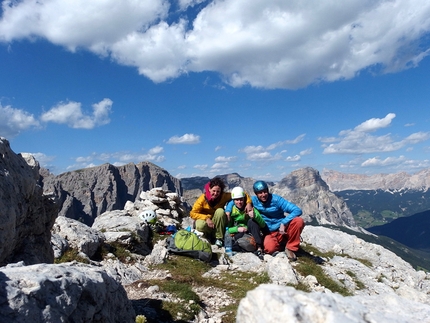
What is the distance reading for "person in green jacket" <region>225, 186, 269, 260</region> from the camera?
1541 centimetres

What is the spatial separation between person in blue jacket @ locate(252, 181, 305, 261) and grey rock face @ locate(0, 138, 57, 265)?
9.40 metres

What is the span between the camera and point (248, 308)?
3.81 m

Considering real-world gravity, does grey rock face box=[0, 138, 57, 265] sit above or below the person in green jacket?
above

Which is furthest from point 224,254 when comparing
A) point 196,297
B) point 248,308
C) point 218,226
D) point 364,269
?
point 248,308

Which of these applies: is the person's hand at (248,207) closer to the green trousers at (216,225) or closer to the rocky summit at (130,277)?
the green trousers at (216,225)

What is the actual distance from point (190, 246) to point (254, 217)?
348cm

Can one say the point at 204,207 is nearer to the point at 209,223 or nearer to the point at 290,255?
the point at 209,223

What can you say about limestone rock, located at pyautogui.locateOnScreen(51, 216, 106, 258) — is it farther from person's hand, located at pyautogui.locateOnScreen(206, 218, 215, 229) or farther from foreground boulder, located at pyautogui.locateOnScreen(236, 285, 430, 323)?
foreground boulder, located at pyautogui.locateOnScreen(236, 285, 430, 323)

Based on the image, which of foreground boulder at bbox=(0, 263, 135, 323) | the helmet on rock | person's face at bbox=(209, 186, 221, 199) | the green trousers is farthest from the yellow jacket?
foreground boulder at bbox=(0, 263, 135, 323)

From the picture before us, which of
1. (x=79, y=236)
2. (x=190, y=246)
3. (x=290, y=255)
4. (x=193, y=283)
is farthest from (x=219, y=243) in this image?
(x=79, y=236)

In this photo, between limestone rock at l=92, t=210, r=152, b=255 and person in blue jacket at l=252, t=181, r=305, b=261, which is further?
limestone rock at l=92, t=210, r=152, b=255

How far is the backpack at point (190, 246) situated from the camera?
1455 centimetres

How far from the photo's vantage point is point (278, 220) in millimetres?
15773

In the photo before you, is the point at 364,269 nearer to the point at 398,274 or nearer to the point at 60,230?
the point at 398,274
